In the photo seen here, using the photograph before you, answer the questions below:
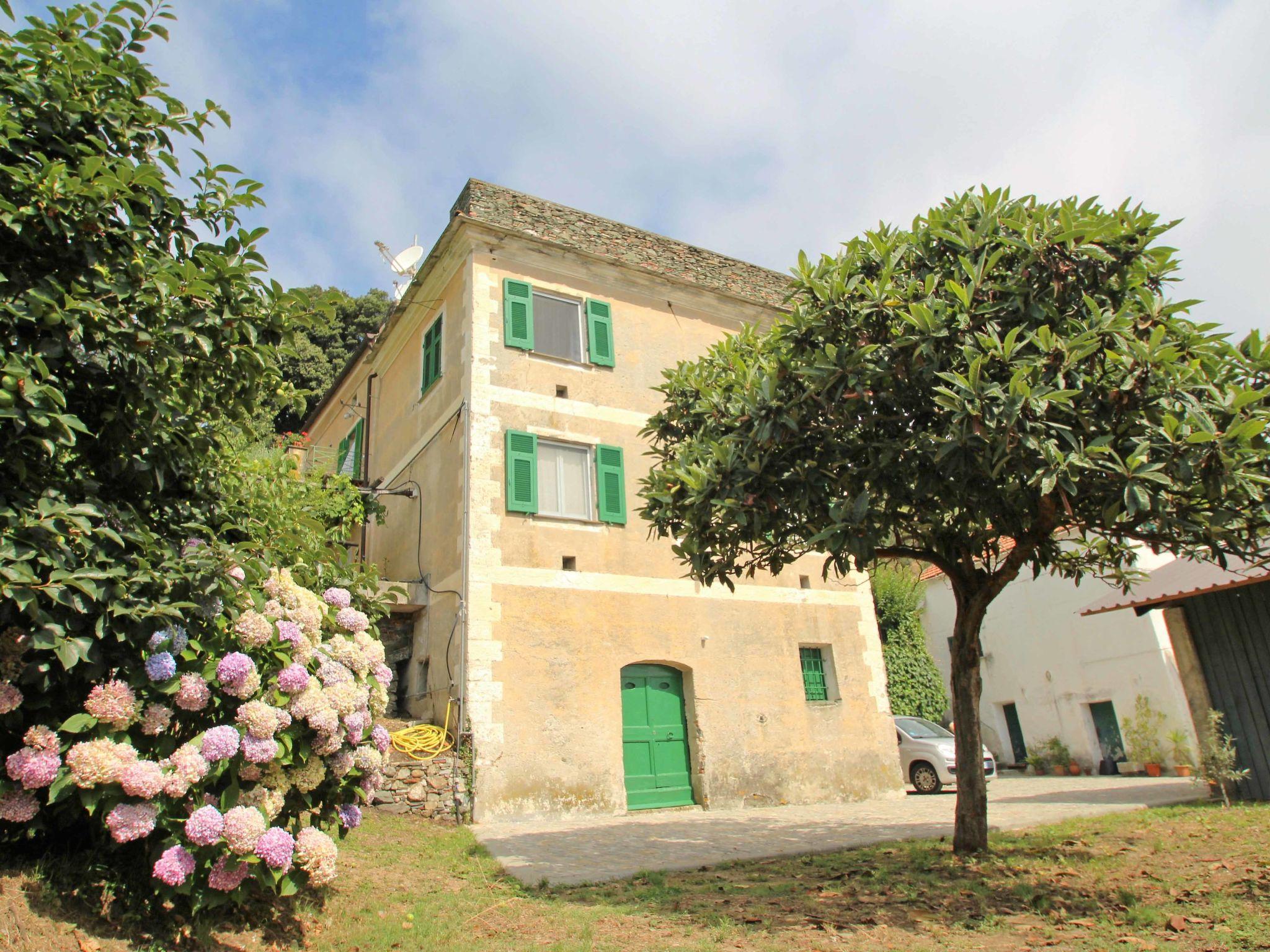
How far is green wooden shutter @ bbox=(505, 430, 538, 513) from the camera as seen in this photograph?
1152cm

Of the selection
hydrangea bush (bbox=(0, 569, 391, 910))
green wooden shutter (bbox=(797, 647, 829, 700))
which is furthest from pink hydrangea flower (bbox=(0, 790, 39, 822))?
green wooden shutter (bbox=(797, 647, 829, 700))

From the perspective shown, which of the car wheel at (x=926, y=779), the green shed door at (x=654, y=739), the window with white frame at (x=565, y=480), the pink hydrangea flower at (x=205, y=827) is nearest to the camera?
the pink hydrangea flower at (x=205, y=827)

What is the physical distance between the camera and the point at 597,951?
4840 millimetres

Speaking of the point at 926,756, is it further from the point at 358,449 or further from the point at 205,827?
the point at 205,827

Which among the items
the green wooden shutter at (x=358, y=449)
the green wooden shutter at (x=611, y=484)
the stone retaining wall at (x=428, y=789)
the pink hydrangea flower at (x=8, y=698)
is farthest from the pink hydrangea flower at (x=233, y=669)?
the green wooden shutter at (x=358, y=449)

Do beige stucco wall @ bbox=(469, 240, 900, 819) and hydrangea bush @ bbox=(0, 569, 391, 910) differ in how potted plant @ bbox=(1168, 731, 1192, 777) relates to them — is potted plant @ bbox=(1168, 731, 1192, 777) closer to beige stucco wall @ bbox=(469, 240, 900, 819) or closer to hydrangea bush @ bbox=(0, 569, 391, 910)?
beige stucco wall @ bbox=(469, 240, 900, 819)

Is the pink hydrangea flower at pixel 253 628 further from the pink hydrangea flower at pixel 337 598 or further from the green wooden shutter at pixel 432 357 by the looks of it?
the green wooden shutter at pixel 432 357

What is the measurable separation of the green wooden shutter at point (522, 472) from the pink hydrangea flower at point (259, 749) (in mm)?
7270

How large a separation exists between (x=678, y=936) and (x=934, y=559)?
4.05 meters

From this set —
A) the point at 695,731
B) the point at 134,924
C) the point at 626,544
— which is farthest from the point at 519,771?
the point at 134,924

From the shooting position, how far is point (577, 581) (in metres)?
11.6

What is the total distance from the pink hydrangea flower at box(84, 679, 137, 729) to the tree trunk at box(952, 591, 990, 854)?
5.78 meters

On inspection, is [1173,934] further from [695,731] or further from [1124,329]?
[695,731]

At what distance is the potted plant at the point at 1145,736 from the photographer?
16.7 metres
